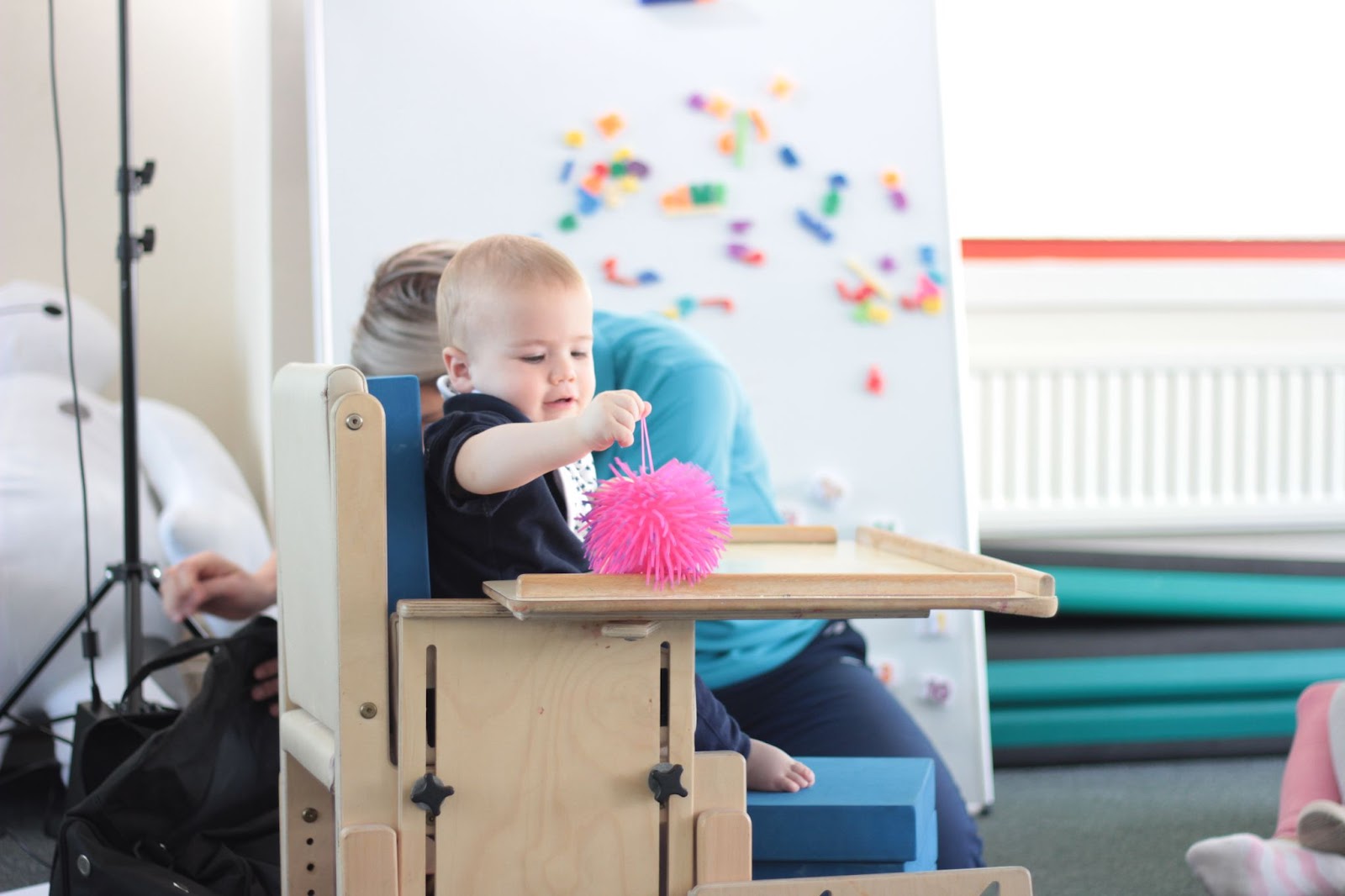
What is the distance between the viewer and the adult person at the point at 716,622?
143 cm

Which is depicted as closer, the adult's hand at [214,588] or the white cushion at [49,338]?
the adult's hand at [214,588]

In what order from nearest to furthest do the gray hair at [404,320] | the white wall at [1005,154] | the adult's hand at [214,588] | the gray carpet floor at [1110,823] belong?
1. the gray hair at [404,320]
2. the adult's hand at [214,588]
3. the gray carpet floor at [1110,823]
4. the white wall at [1005,154]

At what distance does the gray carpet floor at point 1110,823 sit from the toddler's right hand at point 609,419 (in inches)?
41.2

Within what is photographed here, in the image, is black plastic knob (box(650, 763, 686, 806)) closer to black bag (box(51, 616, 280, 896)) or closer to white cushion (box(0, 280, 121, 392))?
black bag (box(51, 616, 280, 896))

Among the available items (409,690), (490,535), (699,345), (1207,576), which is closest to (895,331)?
(699,345)

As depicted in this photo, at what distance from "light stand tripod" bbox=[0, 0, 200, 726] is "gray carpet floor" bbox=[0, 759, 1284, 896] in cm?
26

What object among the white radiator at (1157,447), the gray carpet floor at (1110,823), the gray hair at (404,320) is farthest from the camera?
the white radiator at (1157,447)

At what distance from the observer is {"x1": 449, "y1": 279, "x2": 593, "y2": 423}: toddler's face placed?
3.34ft

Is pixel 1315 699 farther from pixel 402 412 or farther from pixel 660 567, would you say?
pixel 402 412

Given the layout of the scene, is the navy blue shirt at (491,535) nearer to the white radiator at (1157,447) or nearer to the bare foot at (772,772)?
the bare foot at (772,772)

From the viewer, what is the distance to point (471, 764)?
90 cm

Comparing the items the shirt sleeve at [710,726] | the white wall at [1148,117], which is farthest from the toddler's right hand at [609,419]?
the white wall at [1148,117]

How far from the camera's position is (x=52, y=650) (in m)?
1.78

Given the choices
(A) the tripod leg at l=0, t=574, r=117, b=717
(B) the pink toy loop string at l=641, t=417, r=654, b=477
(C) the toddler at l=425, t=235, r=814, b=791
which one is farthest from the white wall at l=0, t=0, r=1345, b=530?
(C) the toddler at l=425, t=235, r=814, b=791
